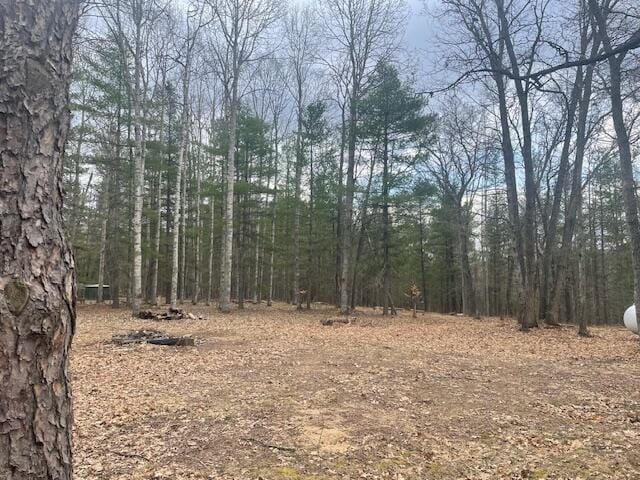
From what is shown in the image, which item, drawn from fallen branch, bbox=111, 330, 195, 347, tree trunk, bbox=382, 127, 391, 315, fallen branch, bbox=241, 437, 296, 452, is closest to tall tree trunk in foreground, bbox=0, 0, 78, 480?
fallen branch, bbox=241, 437, 296, 452

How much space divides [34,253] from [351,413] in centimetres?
399

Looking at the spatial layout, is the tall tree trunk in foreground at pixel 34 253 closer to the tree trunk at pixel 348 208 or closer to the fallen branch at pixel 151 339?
the fallen branch at pixel 151 339

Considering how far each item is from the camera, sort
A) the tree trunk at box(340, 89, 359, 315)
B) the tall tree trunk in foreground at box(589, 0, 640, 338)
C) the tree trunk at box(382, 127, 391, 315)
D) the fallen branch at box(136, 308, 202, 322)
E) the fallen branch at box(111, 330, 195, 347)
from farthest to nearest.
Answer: the tree trunk at box(382, 127, 391, 315) < the tree trunk at box(340, 89, 359, 315) < the fallen branch at box(136, 308, 202, 322) < the fallen branch at box(111, 330, 195, 347) < the tall tree trunk in foreground at box(589, 0, 640, 338)

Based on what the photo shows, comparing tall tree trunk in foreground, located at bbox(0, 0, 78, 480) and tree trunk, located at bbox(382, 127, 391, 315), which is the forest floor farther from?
tree trunk, located at bbox(382, 127, 391, 315)

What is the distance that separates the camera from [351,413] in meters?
4.82

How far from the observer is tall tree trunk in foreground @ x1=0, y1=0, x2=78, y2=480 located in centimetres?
150

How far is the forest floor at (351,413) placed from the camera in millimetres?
3596

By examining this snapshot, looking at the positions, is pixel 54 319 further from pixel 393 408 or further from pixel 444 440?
pixel 393 408

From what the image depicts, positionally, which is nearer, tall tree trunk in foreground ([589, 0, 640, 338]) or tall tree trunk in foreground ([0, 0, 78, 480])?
tall tree trunk in foreground ([0, 0, 78, 480])

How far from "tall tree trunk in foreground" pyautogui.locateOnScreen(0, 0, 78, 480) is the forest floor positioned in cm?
221

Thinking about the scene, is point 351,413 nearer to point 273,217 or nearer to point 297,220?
point 297,220

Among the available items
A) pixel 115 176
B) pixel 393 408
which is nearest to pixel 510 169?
pixel 393 408

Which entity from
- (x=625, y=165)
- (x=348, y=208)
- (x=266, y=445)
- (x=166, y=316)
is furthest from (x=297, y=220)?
(x=266, y=445)

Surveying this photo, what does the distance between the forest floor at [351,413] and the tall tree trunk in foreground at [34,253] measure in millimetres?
2206
